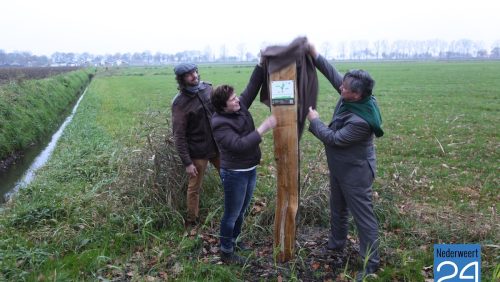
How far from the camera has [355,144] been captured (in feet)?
12.6

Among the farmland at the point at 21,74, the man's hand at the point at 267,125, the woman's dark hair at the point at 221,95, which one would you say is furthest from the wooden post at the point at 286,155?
the farmland at the point at 21,74

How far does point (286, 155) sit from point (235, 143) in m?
0.60

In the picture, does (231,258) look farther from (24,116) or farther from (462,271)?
(24,116)

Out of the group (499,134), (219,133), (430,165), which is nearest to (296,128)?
(219,133)

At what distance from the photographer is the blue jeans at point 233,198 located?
159 inches

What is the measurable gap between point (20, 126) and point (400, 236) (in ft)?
39.9

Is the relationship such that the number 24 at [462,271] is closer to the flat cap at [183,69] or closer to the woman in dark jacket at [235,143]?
the woman in dark jacket at [235,143]

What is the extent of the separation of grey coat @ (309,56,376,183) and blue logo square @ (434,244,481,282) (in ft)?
4.28

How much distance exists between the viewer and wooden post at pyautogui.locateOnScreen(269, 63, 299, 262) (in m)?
3.81

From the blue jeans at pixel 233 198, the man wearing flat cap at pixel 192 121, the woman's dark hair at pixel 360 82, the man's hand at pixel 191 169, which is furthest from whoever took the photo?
the man's hand at pixel 191 169

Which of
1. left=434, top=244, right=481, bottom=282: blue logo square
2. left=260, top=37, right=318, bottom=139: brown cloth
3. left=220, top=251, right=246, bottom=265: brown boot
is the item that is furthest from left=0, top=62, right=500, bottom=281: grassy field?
left=260, top=37, right=318, bottom=139: brown cloth

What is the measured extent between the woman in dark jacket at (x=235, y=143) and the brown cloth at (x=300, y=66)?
0.30 metres

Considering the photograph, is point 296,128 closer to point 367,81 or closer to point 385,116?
point 367,81

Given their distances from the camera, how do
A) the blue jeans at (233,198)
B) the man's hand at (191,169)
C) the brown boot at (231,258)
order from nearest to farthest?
the blue jeans at (233,198)
the brown boot at (231,258)
the man's hand at (191,169)
